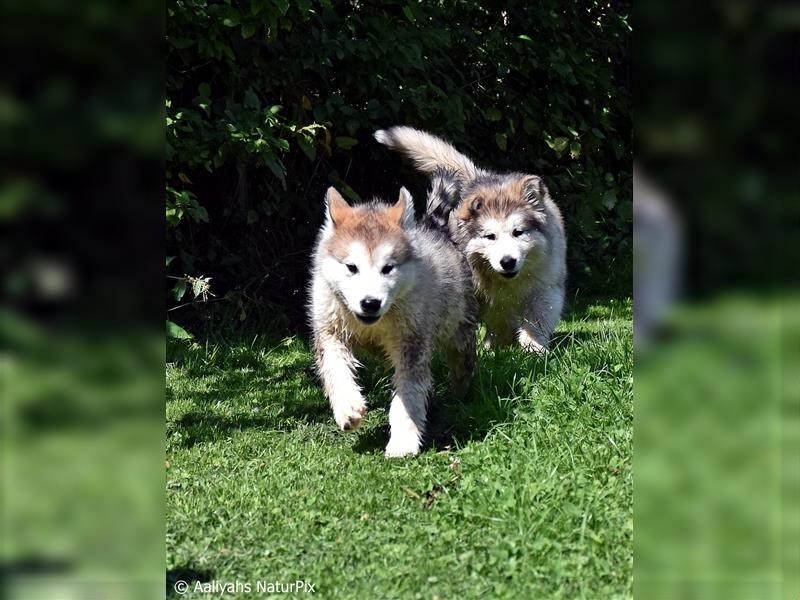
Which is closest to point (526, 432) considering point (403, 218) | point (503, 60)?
point (403, 218)

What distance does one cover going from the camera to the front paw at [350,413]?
5559mm

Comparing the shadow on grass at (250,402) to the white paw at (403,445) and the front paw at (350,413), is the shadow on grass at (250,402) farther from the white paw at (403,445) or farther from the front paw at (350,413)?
the white paw at (403,445)

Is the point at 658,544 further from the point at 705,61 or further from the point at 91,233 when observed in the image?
the point at 91,233

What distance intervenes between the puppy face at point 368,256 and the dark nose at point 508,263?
141 centimetres

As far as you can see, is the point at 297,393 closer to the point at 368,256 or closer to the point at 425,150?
the point at 368,256

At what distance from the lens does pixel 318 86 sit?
846 cm

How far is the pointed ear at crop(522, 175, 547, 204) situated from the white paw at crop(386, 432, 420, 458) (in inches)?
110

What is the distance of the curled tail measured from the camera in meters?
7.17

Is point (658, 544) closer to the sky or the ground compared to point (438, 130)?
closer to the ground

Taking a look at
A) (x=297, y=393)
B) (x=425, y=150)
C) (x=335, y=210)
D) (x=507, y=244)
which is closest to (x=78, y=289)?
(x=335, y=210)

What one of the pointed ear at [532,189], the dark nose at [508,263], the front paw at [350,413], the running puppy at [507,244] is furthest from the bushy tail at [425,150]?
the front paw at [350,413]

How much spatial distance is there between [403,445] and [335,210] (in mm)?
1595

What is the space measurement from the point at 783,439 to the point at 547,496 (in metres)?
2.89

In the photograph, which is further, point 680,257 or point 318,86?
point 318,86
